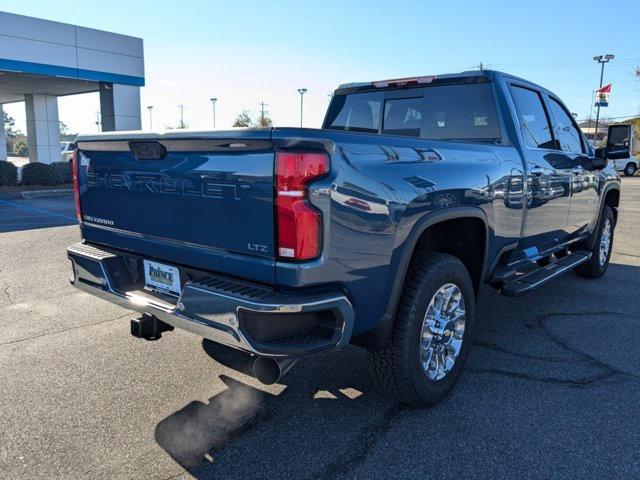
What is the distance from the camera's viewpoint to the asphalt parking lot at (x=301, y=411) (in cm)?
257

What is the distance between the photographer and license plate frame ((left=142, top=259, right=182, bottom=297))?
286 cm

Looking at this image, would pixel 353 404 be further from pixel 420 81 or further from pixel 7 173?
pixel 7 173

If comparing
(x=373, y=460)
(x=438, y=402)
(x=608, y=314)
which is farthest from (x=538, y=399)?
(x=608, y=314)

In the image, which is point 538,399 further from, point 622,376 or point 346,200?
point 346,200

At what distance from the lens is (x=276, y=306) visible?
2.27m

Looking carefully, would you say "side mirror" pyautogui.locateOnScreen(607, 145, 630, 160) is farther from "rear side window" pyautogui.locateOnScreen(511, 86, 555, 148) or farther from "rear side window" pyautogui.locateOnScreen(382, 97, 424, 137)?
"rear side window" pyautogui.locateOnScreen(382, 97, 424, 137)

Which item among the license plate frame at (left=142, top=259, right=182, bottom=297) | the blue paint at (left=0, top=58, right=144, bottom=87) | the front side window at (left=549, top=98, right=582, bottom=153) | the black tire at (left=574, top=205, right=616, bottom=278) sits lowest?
the black tire at (left=574, top=205, right=616, bottom=278)

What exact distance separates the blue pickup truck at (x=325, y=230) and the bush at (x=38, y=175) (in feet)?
49.1

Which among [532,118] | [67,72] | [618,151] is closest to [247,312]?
[532,118]

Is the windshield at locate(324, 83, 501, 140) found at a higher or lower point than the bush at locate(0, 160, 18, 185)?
higher

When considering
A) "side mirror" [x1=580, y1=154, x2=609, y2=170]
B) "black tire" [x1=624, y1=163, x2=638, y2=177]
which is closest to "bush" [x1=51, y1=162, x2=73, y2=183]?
"side mirror" [x1=580, y1=154, x2=609, y2=170]

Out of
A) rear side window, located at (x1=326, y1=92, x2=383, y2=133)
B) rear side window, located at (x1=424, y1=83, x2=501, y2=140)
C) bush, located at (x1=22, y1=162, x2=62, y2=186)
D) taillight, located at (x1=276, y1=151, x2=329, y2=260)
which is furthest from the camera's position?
bush, located at (x1=22, y1=162, x2=62, y2=186)

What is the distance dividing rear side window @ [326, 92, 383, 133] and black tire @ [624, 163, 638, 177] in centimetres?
3471

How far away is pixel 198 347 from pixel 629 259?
6.60m
